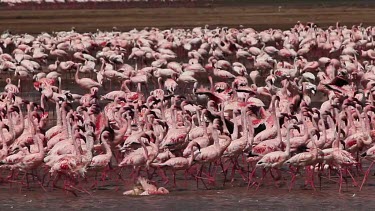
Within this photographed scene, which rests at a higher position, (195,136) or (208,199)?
(195,136)

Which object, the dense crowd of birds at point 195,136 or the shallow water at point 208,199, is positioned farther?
the dense crowd of birds at point 195,136

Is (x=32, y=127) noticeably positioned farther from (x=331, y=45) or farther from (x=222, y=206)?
(x=331, y=45)

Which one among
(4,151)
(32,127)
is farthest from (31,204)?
(32,127)

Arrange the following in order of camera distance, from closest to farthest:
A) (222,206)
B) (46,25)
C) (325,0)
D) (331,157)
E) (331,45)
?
(222,206) → (331,157) → (331,45) → (46,25) → (325,0)

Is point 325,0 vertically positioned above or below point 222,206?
above

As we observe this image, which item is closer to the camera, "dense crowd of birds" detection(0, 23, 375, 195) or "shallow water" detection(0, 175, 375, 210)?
"shallow water" detection(0, 175, 375, 210)

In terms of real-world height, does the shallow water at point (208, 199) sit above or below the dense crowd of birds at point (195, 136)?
below

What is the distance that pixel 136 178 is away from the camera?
1605cm

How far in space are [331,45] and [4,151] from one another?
20.4m

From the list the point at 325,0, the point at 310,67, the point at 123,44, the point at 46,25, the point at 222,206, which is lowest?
the point at 222,206

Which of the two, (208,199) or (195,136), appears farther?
(195,136)

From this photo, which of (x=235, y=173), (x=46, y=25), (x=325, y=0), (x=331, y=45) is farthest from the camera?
(x=325, y=0)

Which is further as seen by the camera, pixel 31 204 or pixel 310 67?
pixel 310 67

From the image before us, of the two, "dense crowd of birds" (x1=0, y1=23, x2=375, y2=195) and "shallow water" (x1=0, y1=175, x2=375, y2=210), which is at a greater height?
"dense crowd of birds" (x1=0, y1=23, x2=375, y2=195)
